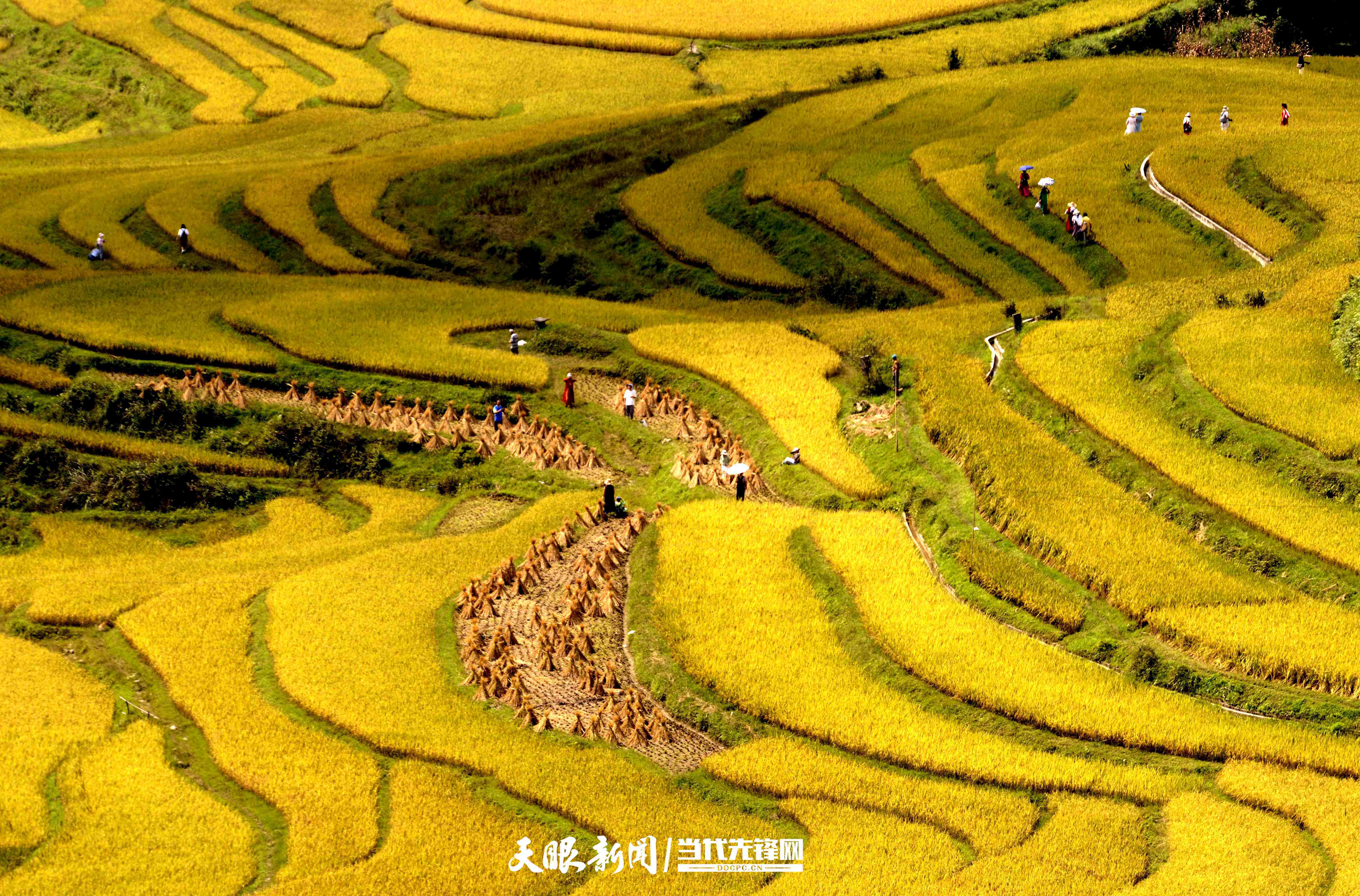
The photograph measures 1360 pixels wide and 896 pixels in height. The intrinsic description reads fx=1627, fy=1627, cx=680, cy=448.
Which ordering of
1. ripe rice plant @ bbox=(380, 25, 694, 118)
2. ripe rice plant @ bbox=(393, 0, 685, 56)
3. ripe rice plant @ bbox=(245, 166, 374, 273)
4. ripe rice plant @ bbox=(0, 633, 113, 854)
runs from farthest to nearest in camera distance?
ripe rice plant @ bbox=(393, 0, 685, 56)
ripe rice plant @ bbox=(380, 25, 694, 118)
ripe rice plant @ bbox=(245, 166, 374, 273)
ripe rice plant @ bbox=(0, 633, 113, 854)

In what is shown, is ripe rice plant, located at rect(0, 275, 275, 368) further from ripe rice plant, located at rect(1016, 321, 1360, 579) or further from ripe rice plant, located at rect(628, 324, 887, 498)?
ripe rice plant, located at rect(1016, 321, 1360, 579)

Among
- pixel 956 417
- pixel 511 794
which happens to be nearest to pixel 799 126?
pixel 956 417

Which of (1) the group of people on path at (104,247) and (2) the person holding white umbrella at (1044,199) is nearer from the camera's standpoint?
(2) the person holding white umbrella at (1044,199)

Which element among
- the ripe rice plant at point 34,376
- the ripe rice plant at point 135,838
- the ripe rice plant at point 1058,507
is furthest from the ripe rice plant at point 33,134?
the ripe rice plant at point 135,838

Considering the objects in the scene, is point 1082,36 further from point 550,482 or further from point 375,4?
point 550,482

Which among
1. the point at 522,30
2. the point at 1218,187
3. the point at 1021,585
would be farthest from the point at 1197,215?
the point at 522,30

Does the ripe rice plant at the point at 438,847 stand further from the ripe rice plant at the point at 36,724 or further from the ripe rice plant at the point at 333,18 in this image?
the ripe rice plant at the point at 333,18

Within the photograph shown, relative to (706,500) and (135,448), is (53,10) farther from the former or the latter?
(706,500)

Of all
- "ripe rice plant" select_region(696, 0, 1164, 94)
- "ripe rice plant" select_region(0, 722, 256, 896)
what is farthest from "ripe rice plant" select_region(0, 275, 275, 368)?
"ripe rice plant" select_region(696, 0, 1164, 94)
